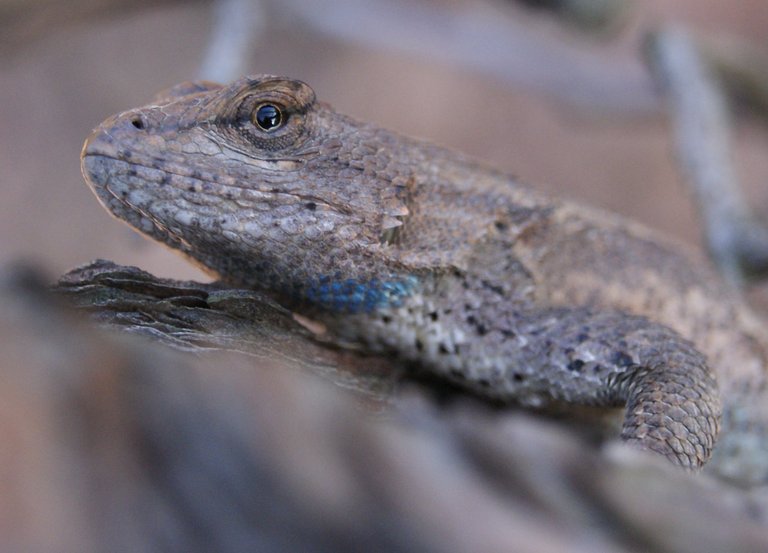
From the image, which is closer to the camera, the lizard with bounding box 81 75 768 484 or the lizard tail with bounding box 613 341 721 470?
the lizard tail with bounding box 613 341 721 470

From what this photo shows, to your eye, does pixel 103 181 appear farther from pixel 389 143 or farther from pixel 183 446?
pixel 183 446

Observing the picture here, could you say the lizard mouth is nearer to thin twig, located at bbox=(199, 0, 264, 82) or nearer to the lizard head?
the lizard head

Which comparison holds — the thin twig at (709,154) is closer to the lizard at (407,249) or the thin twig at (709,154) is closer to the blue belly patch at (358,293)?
the lizard at (407,249)

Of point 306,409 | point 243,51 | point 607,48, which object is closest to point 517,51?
point 607,48

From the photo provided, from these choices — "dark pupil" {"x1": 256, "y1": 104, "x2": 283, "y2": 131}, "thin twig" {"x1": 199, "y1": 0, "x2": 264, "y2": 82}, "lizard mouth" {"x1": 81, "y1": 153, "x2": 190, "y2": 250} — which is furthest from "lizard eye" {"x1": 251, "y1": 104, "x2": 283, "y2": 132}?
"thin twig" {"x1": 199, "y1": 0, "x2": 264, "y2": 82}

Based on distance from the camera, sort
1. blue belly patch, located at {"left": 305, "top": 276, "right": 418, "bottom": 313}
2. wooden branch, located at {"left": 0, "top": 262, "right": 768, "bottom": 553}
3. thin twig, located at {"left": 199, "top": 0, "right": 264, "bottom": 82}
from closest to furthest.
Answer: wooden branch, located at {"left": 0, "top": 262, "right": 768, "bottom": 553} → blue belly patch, located at {"left": 305, "top": 276, "right": 418, "bottom": 313} → thin twig, located at {"left": 199, "top": 0, "right": 264, "bottom": 82}

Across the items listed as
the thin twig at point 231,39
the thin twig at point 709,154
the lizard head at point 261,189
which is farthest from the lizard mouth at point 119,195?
the thin twig at point 709,154

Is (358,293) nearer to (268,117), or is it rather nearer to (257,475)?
(268,117)

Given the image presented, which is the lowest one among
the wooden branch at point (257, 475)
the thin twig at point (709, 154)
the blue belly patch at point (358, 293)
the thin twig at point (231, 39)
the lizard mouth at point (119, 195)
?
the wooden branch at point (257, 475)
